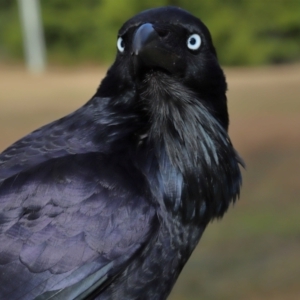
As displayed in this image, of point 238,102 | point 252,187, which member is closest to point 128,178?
point 252,187

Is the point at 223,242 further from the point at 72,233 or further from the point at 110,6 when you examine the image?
the point at 110,6

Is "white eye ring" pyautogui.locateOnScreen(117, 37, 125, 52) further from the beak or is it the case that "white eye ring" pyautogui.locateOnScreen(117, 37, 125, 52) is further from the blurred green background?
the blurred green background

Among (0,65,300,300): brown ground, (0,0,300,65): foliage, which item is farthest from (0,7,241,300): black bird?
(0,0,300,65): foliage

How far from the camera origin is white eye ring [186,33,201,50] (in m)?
2.39

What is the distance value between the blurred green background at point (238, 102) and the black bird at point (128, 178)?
2951 mm

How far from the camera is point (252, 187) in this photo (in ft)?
25.0

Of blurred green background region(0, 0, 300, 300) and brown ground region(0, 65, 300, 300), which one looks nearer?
brown ground region(0, 65, 300, 300)

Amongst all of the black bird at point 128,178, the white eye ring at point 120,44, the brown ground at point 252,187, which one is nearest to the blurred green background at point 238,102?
the brown ground at point 252,187

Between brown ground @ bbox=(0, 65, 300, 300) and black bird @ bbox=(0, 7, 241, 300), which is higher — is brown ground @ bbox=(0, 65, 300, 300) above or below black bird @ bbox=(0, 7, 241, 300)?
below

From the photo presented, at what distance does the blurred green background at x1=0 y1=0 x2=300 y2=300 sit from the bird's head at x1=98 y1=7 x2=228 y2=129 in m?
3.02

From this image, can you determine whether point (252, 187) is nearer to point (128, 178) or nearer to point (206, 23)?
point (128, 178)

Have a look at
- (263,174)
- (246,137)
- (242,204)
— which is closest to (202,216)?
(242,204)

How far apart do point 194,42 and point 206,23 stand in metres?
14.9

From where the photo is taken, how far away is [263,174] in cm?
803
